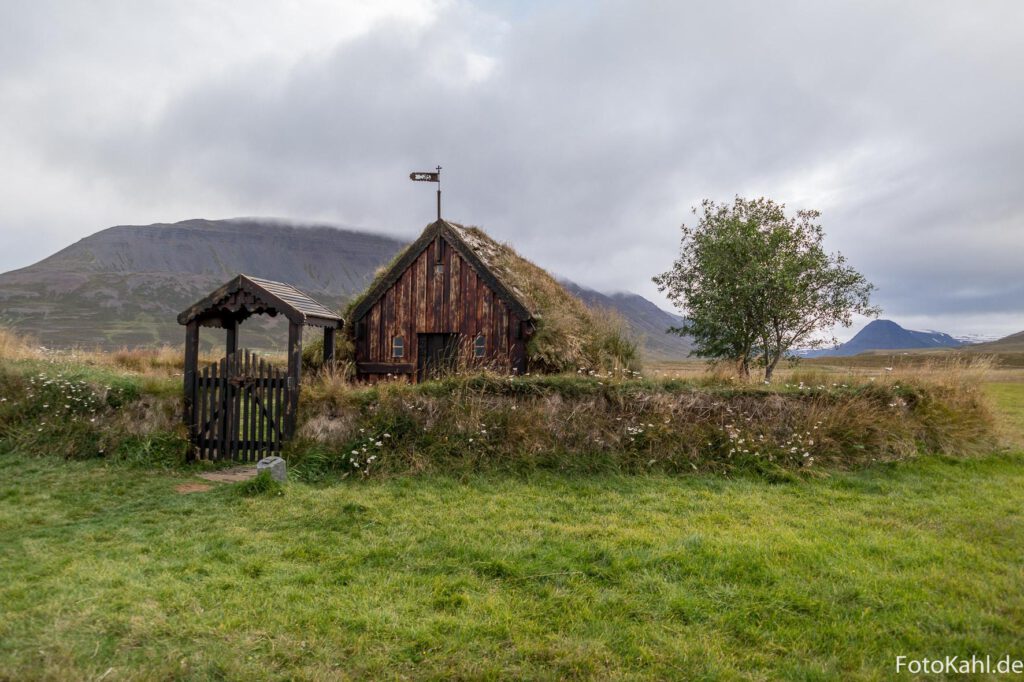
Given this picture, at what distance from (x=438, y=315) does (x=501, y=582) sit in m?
10.9

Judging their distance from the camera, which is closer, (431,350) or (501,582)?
(501,582)

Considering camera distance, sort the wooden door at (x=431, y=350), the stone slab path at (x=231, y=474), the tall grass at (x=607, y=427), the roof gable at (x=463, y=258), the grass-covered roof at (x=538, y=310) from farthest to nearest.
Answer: the wooden door at (x=431, y=350)
the roof gable at (x=463, y=258)
the grass-covered roof at (x=538, y=310)
the tall grass at (x=607, y=427)
the stone slab path at (x=231, y=474)

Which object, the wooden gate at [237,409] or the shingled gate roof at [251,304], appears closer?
the wooden gate at [237,409]

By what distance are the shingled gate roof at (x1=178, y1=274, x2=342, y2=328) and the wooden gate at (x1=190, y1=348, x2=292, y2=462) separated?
1088mm

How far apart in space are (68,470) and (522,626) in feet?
29.0

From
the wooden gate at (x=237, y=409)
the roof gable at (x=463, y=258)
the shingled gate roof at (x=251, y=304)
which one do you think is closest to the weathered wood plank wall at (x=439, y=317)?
the roof gable at (x=463, y=258)

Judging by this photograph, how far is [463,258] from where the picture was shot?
15117mm

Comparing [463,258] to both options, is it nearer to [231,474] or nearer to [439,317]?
[439,317]

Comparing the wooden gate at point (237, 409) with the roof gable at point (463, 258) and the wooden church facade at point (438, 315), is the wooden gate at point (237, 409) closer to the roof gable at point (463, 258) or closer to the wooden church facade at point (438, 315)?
the wooden church facade at point (438, 315)

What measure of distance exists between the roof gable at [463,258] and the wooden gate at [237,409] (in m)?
5.77

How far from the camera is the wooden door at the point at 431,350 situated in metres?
15.1

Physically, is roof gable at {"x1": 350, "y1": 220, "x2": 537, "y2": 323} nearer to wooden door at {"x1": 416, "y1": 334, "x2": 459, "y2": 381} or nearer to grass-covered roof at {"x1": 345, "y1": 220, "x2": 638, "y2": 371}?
grass-covered roof at {"x1": 345, "y1": 220, "x2": 638, "y2": 371}

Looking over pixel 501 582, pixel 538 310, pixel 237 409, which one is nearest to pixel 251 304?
pixel 237 409

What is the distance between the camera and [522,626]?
425 cm
